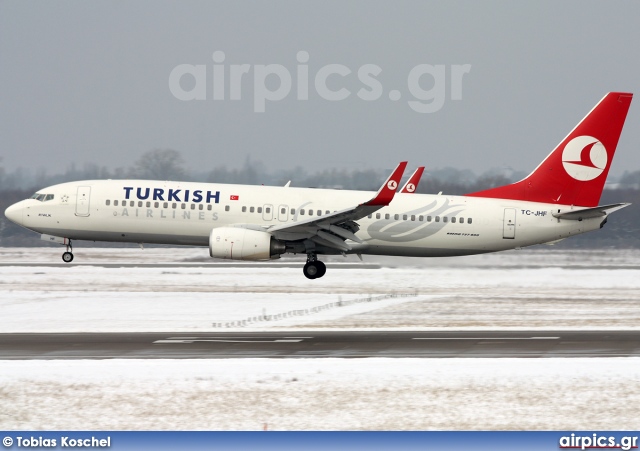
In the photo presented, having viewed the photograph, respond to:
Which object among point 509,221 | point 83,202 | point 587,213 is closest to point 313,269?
point 509,221

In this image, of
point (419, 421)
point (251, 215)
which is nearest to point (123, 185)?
point (251, 215)

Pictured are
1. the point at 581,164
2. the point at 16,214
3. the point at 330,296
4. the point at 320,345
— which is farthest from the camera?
the point at 16,214

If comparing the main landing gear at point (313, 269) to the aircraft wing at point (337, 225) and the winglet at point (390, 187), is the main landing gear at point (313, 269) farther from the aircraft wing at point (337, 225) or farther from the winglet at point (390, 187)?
the winglet at point (390, 187)

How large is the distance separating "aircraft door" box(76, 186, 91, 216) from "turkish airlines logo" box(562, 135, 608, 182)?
61.9 feet

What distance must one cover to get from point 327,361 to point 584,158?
21347 millimetres

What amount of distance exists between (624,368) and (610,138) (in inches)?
806

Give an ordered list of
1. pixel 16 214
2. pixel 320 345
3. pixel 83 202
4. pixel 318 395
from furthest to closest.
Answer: pixel 16 214 < pixel 83 202 < pixel 320 345 < pixel 318 395

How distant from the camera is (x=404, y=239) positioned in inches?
1389

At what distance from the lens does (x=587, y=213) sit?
3431cm

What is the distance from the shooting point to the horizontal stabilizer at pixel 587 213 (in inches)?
1325

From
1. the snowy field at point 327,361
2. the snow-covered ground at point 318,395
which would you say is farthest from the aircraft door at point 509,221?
the snow-covered ground at point 318,395

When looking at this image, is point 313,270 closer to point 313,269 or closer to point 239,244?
point 313,269

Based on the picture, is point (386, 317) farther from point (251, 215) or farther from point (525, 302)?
point (251, 215)

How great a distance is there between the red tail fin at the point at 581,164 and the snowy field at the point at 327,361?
3.53 metres
